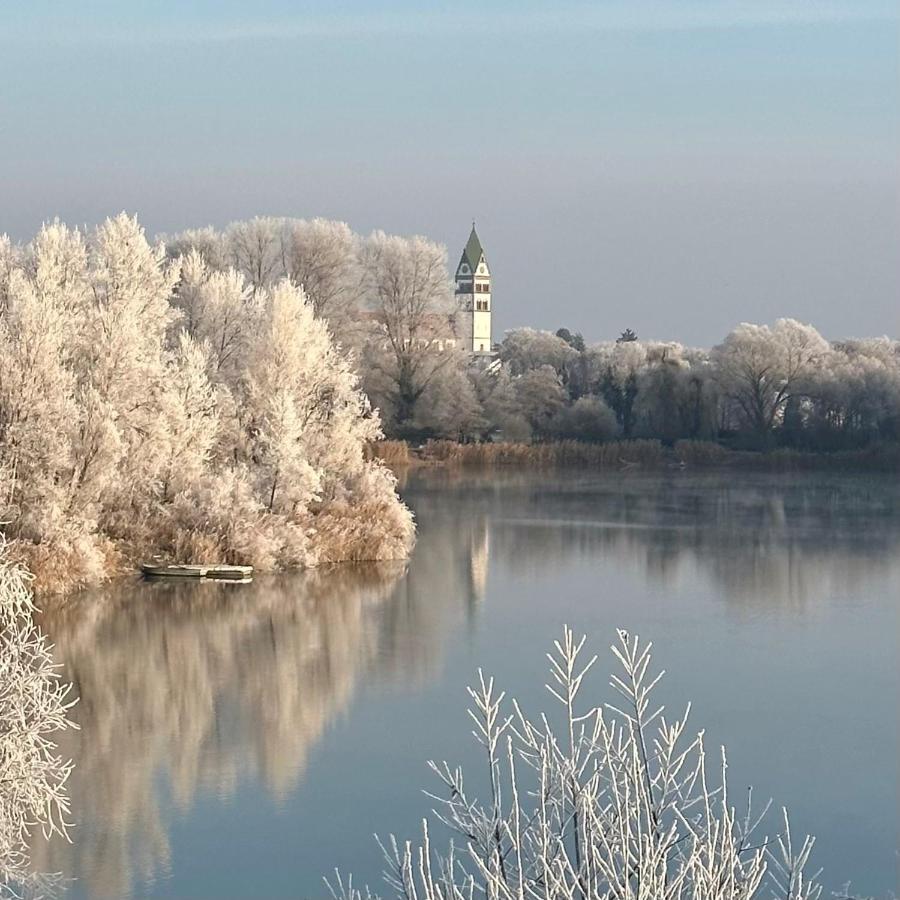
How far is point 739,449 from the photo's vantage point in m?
33.7

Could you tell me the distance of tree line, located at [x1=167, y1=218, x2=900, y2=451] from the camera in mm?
33000

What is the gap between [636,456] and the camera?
32.8 metres

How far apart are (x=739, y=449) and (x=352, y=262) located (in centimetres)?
958

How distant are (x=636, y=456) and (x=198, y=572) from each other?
1783 cm

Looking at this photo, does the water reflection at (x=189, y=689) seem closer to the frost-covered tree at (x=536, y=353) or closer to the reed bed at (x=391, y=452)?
the reed bed at (x=391, y=452)

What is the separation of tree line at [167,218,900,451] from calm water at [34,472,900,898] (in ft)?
40.5

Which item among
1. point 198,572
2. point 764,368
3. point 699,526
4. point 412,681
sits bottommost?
point 412,681

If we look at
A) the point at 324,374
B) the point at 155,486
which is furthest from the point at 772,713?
the point at 324,374

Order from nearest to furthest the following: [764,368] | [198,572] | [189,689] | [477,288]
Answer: [189,689], [198,572], [764,368], [477,288]

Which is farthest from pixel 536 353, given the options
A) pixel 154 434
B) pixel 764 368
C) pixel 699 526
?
pixel 154 434

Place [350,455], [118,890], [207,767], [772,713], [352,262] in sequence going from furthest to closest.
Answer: [352,262] < [350,455] < [772,713] < [207,767] < [118,890]

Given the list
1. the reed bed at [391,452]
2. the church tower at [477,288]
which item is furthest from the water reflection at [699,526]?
the church tower at [477,288]

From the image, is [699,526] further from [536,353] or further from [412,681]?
[536,353]

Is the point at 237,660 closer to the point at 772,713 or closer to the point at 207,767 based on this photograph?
the point at 207,767
